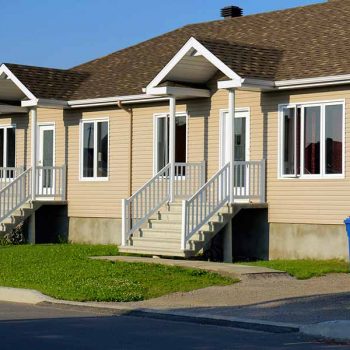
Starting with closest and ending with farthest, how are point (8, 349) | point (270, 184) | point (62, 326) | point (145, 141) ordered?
point (8, 349), point (62, 326), point (270, 184), point (145, 141)

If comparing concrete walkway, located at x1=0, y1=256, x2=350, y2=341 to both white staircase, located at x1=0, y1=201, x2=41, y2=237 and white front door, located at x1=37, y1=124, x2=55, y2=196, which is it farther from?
white front door, located at x1=37, y1=124, x2=55, y2=196

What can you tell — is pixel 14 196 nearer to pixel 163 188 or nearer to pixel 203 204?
pixel 163 188

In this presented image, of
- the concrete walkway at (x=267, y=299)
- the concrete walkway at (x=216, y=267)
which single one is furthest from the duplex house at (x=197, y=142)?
the concrete walkway at (x=267, y=299)

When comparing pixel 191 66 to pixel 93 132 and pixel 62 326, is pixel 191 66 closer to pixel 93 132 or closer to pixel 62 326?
pixel 93 132

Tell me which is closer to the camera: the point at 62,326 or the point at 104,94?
the point at 62,326

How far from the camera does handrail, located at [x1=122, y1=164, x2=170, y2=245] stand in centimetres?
2452

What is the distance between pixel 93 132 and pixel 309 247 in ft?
27.7

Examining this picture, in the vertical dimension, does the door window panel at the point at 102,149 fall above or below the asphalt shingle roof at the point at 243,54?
below

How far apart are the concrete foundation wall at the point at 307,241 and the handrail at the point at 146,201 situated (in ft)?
10.6

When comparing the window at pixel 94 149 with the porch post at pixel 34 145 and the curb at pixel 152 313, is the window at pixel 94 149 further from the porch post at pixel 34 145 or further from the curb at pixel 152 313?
the curb at pixel 152 313

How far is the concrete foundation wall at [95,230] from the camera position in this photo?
27859mm

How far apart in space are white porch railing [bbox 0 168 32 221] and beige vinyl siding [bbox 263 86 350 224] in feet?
26.9

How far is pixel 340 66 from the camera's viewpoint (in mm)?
22391

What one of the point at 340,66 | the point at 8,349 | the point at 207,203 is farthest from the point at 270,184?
the point at 8,349
